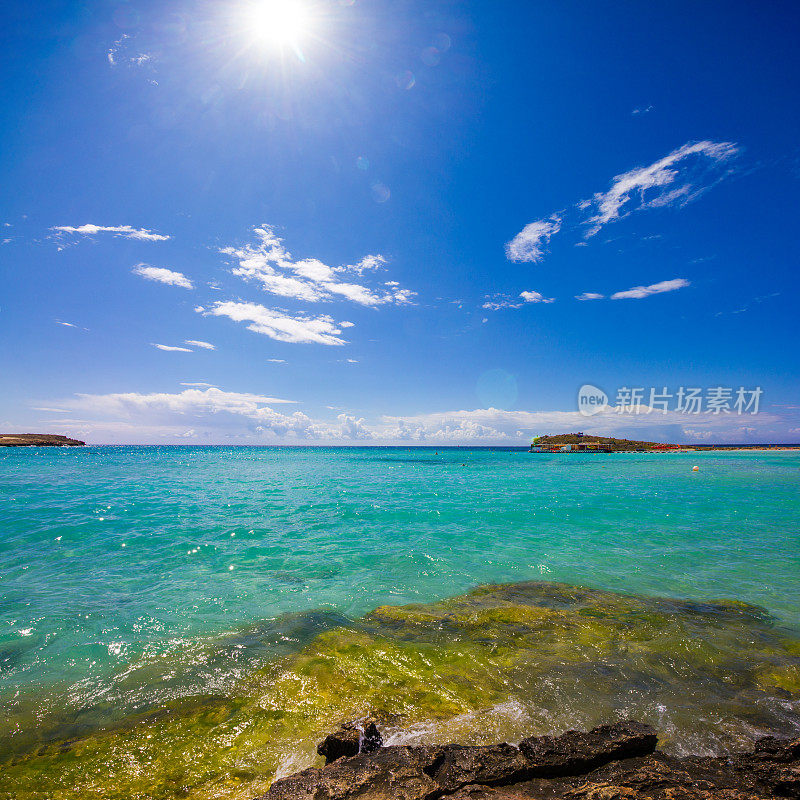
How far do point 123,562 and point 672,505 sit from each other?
33.5 meters

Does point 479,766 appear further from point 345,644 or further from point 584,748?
point 345,644

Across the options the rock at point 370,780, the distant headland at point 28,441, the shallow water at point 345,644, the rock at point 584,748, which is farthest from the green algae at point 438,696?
the distant headland at point 28,441

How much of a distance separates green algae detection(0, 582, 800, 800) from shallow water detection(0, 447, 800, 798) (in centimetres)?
3

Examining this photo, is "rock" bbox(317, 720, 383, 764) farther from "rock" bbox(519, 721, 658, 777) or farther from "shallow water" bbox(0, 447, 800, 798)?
"rock" bbox(519, 721, 658, 777)

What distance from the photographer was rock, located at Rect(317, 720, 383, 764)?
15.2ft

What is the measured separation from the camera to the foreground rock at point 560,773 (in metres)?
3.55

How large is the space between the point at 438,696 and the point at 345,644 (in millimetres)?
2538

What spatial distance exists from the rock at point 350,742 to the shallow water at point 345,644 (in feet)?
1.38

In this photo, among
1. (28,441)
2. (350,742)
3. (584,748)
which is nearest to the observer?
(584,748)

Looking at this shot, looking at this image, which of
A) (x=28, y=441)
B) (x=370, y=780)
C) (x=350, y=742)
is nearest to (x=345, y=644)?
(x=350, y=742)

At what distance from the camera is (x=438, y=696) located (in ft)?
19.9

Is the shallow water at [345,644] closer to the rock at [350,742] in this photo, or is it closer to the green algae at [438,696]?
the green algae at [438,696]

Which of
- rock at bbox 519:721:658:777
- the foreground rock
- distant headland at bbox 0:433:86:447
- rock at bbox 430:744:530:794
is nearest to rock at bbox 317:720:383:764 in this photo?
the foreground rock

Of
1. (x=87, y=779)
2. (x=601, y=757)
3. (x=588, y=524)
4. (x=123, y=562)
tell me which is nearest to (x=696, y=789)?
(x=601, y=757)
